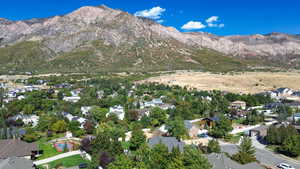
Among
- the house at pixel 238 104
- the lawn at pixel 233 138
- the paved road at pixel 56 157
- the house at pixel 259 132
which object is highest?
the house at pixel 238 104

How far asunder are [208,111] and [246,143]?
97.0 feet

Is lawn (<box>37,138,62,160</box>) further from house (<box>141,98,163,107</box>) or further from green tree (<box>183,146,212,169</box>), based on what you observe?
house (<box>141,98,163,107</box>)

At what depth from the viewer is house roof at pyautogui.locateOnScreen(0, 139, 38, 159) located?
109ft

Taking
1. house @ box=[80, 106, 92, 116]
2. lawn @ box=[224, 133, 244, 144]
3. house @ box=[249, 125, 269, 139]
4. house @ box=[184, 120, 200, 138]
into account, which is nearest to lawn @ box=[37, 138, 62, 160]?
house @ box=[80, 106, 92, 116]

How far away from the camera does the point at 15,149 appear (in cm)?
3431

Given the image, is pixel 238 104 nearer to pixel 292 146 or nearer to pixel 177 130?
pixel 177 130

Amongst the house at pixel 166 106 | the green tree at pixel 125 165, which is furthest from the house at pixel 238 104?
the green tree at pixel 125 165

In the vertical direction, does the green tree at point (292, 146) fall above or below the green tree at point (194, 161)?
below

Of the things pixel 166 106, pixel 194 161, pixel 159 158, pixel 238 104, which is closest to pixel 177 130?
pixel 159 158

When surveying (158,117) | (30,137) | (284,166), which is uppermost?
(158,117)

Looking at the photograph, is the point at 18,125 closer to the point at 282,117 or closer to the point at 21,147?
the point at 21,147

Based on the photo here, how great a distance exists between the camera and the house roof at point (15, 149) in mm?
33188

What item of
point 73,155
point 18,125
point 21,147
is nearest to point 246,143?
point 73,155

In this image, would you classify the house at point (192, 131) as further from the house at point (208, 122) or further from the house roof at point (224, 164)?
the house roof at point (224, 164)
